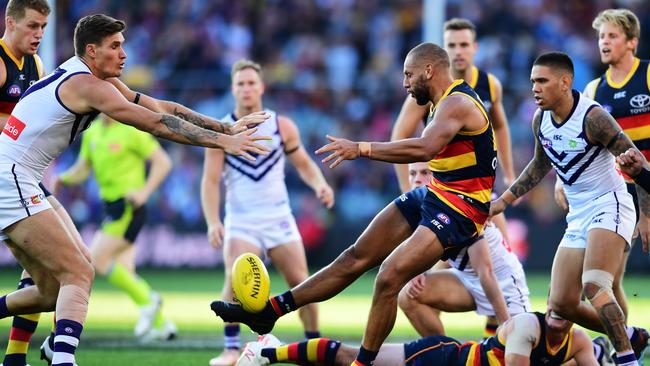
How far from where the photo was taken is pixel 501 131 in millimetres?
10289

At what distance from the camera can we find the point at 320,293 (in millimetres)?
7887

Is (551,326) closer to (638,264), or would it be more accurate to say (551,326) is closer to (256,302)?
(256,302)

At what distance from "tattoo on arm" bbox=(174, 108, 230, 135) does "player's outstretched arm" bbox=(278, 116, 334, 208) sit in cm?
237

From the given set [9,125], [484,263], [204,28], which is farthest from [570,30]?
[9,125]

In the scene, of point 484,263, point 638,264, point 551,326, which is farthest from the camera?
point 638,264

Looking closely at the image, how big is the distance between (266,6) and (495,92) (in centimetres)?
1405

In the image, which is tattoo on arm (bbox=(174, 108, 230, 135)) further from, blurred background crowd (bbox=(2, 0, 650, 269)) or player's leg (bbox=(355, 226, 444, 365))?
blurred background crowd (bbox=(2, 0, 650, 269))

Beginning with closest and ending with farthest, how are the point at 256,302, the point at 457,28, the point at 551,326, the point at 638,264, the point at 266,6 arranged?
the point at 551,326
the point at 256,302
the point at 457,28
the point at 638,264
the point at 266,6

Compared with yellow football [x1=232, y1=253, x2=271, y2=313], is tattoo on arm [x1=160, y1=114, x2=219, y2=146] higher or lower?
higher

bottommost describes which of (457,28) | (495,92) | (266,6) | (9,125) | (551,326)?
(551,326)

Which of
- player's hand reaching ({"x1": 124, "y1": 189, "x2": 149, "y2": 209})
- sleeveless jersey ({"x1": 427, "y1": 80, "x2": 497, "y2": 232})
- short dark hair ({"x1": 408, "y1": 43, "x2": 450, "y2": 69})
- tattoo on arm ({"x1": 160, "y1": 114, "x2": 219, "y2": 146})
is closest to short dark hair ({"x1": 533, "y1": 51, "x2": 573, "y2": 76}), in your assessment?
sleeveless jersey ({"x1": 427, "y1": 80, "x2": 497, "y2": 232})

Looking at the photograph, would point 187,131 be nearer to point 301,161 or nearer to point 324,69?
point 301,161

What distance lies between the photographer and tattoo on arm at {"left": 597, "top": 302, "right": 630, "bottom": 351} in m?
7.21

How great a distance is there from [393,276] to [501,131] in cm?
351
